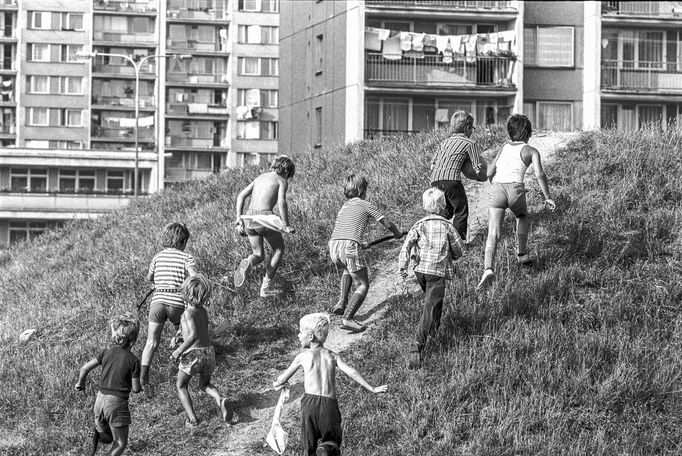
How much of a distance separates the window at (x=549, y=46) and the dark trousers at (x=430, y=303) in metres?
33.5

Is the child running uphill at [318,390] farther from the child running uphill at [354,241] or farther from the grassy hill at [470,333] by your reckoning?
the child running uphill at [354,241]

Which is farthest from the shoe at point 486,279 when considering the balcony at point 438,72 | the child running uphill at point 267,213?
the balcony at point 438,72

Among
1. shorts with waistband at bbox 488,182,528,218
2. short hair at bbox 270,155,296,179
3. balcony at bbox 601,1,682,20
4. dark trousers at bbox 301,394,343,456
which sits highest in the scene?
balcony at bbox 601,1,682,20

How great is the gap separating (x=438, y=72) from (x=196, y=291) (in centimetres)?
3350

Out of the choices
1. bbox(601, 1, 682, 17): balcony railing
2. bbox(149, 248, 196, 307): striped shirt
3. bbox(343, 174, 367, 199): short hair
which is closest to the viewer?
bbox(149, 248, 196, 307): striped shirt

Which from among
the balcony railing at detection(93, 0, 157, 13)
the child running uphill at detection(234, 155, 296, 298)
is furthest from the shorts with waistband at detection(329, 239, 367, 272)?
the balcony railing at detection(93, 0, 157, 13)

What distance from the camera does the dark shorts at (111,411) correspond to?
12.5 m

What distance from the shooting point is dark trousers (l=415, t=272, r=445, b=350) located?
13.6 metres

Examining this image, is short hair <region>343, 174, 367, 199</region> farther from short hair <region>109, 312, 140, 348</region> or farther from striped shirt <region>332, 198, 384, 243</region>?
short hair <region>109, 312, 140, 348</region>

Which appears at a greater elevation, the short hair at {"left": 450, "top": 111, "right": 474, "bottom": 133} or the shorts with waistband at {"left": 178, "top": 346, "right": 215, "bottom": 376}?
the short hair at {"left": 450, "top": 111, "right": 474, "bottom": 133}

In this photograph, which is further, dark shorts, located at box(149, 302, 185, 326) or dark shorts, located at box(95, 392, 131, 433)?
dark shorts, located at box(149, 302, 185, 326)

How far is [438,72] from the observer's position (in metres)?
46.2

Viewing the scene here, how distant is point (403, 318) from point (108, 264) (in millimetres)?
8133

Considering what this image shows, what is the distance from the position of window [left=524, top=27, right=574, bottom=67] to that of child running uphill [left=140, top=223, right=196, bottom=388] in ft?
110
